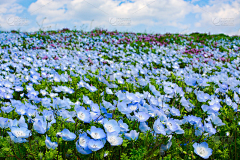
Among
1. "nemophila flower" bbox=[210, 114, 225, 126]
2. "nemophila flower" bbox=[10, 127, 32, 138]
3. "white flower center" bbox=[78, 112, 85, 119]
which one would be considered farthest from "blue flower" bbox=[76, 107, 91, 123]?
"nemophila flower" bbox=[210, 114, 225, 126]

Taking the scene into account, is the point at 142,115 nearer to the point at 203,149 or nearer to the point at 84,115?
the point at 84,115

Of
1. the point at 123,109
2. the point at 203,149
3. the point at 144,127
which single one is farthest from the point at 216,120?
the point at 123,109

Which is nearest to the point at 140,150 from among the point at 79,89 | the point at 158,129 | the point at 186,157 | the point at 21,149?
the point at 158,129

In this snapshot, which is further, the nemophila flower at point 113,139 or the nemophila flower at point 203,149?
the nemophila flower at point 203,149

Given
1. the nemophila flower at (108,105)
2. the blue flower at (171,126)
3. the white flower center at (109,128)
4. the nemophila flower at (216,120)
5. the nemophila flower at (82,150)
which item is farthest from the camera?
the nemophila flower at (216,120)

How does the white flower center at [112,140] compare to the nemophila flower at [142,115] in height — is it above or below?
below

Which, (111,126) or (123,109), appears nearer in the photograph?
(111,126)

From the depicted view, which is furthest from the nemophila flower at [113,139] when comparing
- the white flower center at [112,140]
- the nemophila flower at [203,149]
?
the nemophila flower at [203,149]

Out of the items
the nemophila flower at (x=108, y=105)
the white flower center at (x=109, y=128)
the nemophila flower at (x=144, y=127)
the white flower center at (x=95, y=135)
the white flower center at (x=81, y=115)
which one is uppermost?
the nemophila flower at (x=108, y=105)

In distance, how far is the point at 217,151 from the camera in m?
1.80

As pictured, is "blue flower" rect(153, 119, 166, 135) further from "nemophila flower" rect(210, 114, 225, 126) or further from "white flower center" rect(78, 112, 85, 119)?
"nemophila flower" rect(210, 114, 225, 126)

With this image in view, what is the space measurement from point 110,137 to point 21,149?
76cm

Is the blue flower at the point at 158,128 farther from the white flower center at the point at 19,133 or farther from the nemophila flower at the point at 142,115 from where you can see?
the white flower center at the point at 19,133

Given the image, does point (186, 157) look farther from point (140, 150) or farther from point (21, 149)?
point (21, 149)
